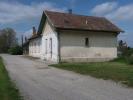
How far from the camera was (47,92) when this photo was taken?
8.87 meters

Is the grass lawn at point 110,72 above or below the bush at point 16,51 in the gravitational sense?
below

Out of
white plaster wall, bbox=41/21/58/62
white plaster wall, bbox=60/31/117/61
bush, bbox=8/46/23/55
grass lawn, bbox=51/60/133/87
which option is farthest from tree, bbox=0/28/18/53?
grass lawn, bbox=51/60/133/87

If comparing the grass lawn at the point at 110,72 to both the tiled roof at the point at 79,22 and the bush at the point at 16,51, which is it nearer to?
the tiled roof at the point at 79,22

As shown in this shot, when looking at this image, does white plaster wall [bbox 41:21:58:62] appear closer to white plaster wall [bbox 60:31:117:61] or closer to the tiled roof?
white plaster wall [bbox 60:31:117:61]

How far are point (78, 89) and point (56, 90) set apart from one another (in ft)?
2.88

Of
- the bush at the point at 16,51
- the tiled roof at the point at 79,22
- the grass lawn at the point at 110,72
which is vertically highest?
the tiled roof at the point at 79,22

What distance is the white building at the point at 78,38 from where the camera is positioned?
78.6ft

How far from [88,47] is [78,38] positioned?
1.56 meters

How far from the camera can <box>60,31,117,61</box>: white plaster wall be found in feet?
79.0

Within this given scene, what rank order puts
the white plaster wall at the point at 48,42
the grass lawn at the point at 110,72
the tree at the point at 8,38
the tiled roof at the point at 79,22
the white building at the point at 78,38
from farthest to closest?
1. the tree at the point at 8,38
2. the white plaster wall at the point at 48,42
3. the tiled roof at the point at 79,22
4. the white building at the point at 78,38
5. the grass lawn at the point at 110,72

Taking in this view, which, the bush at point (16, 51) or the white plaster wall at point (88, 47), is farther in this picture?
the bush at point (16, 51)

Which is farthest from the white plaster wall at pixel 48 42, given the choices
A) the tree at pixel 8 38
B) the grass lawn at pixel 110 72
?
the tree at pixel 8 38

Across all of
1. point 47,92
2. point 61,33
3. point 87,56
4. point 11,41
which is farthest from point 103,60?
point 11,41

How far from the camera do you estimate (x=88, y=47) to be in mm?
25375
